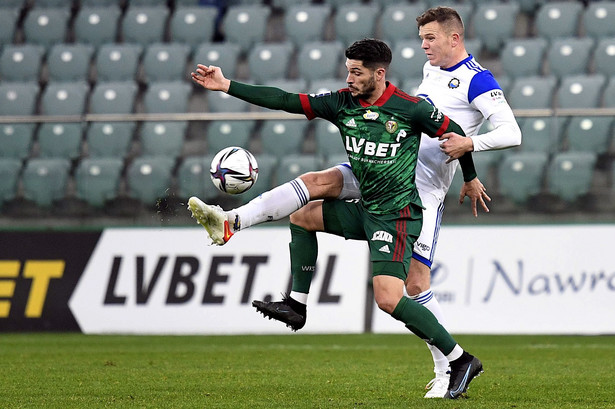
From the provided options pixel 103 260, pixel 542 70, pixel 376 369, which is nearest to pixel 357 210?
pixel 376 369

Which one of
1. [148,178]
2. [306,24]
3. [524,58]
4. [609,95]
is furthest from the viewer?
[306,24]

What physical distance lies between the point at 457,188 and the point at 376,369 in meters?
3.60

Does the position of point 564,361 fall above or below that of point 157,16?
below

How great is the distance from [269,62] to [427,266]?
7.96 metres

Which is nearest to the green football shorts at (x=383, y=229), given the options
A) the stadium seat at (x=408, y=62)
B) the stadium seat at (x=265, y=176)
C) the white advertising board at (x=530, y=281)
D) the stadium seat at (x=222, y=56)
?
the white advertising board at (x=530, y=281)

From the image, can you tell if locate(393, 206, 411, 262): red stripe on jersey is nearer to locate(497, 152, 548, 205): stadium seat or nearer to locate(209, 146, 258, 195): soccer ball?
locate(209, 146, 258, 195): soccer ball

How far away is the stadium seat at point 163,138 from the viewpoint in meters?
11.4

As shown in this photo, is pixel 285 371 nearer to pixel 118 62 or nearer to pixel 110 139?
pixel 110 139

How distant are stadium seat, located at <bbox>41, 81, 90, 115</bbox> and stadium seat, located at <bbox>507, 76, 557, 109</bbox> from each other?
5.59 m

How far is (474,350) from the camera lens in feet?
31.4

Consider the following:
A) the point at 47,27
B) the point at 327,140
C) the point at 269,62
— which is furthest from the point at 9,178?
the point at 47,27

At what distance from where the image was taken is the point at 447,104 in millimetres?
6508

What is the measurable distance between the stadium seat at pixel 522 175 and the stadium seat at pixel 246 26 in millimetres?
5200

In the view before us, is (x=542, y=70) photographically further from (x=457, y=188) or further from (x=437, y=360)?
(x=437, y=360)
